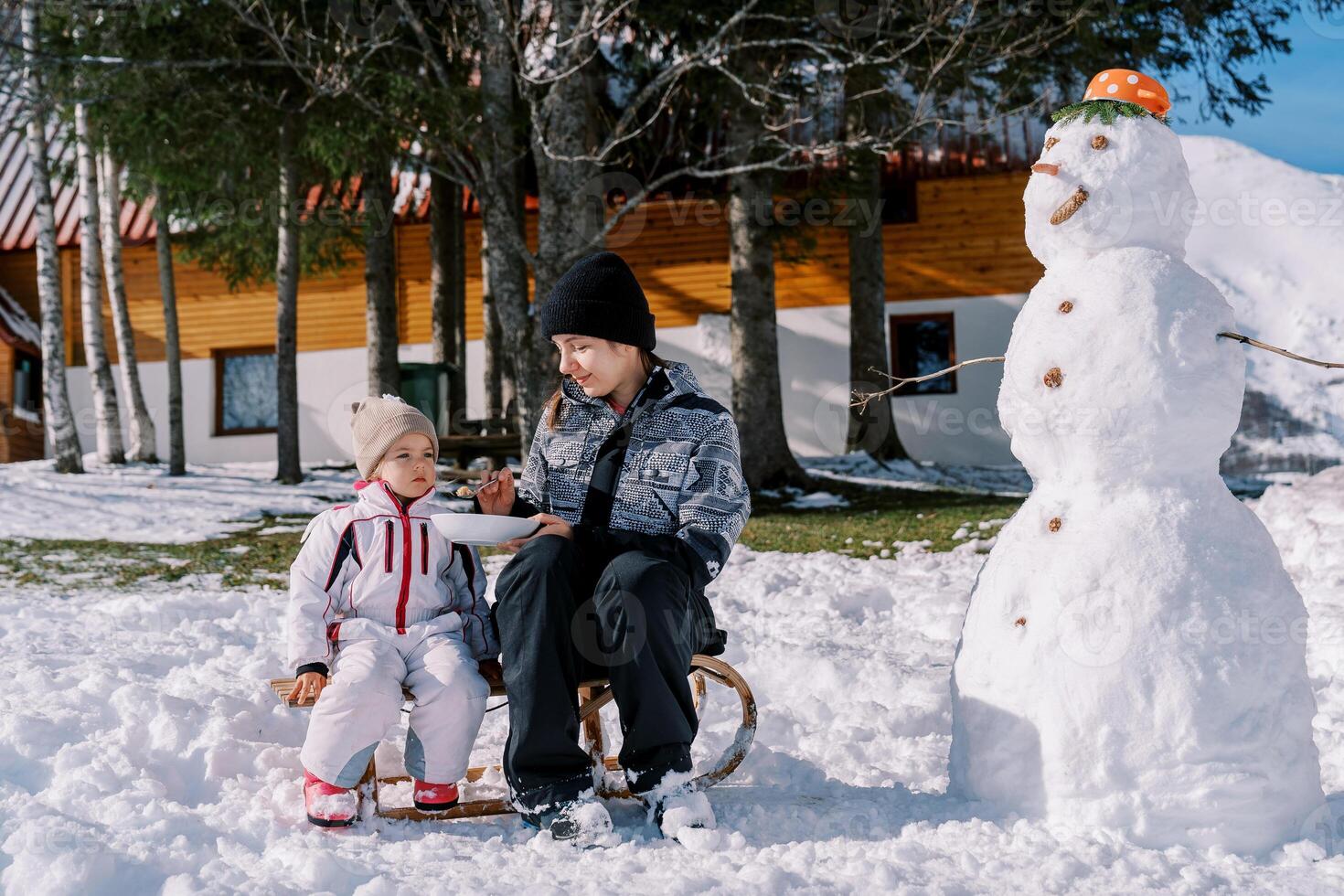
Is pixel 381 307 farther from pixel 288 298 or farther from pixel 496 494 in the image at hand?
pixel 496 494

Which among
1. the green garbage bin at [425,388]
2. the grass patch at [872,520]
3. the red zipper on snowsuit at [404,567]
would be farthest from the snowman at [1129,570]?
the green garbage bin at [425,388]

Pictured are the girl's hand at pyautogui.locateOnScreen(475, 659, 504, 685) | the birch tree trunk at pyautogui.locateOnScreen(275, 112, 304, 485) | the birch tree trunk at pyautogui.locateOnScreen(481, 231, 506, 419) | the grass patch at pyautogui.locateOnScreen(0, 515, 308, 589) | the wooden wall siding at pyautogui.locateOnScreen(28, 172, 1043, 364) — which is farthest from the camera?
the wooden wall siding at pyautogui.locateOnScreen(28, 172, 1043, 364)

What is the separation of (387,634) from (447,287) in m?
12.8

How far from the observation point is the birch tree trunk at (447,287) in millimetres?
15070

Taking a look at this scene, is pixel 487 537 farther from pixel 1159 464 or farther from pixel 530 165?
pixel 530 165

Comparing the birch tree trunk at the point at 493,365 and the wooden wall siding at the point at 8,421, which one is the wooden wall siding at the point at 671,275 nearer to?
the wooden wall siding at the point at 8,421

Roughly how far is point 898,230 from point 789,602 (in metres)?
12.4

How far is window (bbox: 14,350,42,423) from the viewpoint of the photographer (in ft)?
61.1

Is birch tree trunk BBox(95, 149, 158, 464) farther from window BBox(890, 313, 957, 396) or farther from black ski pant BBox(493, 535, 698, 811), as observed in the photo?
black ski pant BBox(493, 535, 698, 811)

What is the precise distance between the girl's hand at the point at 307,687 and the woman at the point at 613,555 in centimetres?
46

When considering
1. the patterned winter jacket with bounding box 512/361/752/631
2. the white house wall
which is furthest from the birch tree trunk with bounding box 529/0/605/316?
the white house wall

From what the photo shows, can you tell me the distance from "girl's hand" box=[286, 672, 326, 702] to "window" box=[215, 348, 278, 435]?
1694cm

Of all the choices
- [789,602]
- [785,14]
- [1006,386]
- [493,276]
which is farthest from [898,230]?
[1006,386]

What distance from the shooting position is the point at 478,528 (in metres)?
2.98
